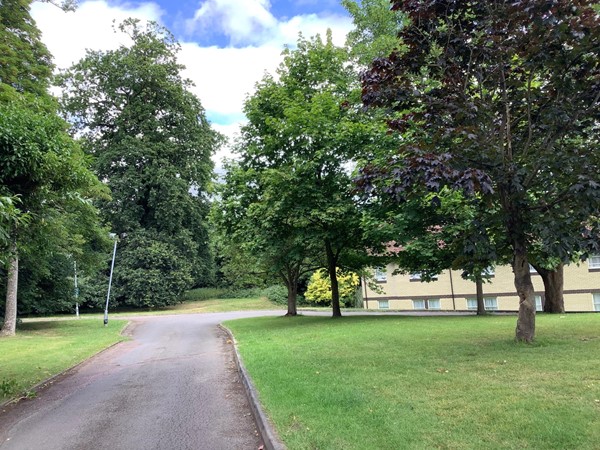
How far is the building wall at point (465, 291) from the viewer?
27.7m

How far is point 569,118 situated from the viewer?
8.50m

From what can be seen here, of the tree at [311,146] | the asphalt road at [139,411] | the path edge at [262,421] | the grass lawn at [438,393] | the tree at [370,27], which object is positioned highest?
the tree at [370,27]

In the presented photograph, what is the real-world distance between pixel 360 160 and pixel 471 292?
1865 cm

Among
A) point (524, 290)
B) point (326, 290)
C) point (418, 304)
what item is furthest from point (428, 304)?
point (524, 290)

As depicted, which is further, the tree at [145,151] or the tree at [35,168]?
the tree at [145,151]

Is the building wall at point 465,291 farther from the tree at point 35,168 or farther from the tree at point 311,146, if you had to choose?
the tree at point 35,168

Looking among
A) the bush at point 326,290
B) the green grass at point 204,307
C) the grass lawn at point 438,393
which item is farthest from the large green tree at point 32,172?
the bush at point 326,290

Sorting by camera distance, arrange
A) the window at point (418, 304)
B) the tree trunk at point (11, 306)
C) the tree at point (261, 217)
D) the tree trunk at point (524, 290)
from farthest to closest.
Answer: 1. the window at point (418, 304)
2. the tree trunk at point (11, 306)
3. the tree at point (261, 217)
4. the tree trunk at point (524, 290)

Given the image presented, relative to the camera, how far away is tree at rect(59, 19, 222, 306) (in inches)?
1690

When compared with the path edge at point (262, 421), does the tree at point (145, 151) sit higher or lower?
higher

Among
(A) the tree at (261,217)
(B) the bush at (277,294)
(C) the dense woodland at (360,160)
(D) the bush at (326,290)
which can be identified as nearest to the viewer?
(C) the dense woodland at (360,160)

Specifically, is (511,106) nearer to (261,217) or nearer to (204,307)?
(261,217)

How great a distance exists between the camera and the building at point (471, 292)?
27.6 m

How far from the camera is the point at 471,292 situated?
104ft
